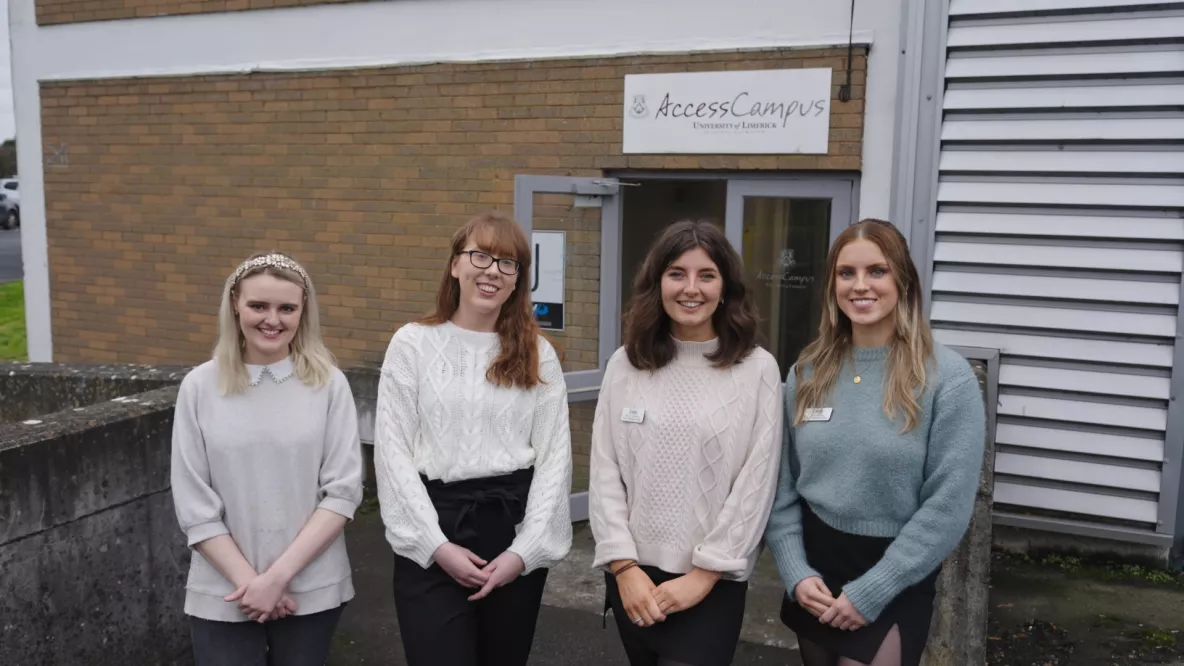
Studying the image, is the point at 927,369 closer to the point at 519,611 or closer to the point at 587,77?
the point at 519,611

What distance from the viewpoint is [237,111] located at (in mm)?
6680

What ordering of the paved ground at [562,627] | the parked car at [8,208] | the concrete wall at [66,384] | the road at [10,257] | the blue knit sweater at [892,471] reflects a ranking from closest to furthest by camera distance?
the blue knit sweater at [892,471] → the paved ground at [562,627] → the concrete wall at [66,384] → the road at [10,257] → the parked car at [8,208]

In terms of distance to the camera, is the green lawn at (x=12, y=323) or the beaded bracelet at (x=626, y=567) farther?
the green lawn at (x=12, y=323)

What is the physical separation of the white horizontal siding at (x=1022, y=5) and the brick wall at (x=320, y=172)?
0.55m

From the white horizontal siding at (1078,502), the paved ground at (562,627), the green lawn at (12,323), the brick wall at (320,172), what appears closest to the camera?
the paved ground at (562,627)

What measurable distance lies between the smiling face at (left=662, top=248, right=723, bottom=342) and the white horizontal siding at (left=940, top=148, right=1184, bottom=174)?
304 centimetres

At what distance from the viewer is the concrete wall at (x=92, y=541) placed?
281 cm

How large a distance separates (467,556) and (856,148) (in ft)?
11.8

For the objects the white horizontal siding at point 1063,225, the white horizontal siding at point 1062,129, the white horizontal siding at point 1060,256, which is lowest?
the white horizontal siding at point 1060,256

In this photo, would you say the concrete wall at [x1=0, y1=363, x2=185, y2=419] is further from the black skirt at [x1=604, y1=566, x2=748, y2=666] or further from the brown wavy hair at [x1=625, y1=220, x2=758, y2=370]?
the black skirt at [x1=604, y1=566, x2=748, y2=666]

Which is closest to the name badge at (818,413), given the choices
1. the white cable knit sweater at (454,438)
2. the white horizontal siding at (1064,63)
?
the white cable knit sweater at (454,438)

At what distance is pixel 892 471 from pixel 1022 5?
344cm

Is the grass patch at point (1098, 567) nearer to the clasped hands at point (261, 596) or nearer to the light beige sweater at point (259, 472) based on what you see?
the light beige sweater at point (259, 472)

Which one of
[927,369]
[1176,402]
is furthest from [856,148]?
[927,369]
